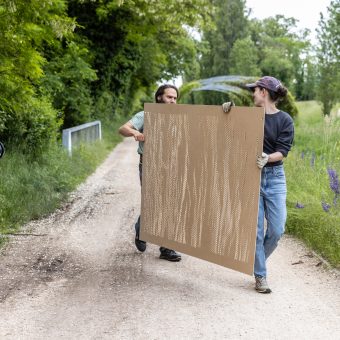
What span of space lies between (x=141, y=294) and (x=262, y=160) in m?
1.58

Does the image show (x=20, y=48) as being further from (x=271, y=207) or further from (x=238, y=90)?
(x=238, y=90)

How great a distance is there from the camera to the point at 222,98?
174ft

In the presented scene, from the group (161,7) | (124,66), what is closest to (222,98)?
(124,66)

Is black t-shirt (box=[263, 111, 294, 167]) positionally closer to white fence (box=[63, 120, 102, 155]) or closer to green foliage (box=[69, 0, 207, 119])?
white fence (box=[63, 120, 102, 155])

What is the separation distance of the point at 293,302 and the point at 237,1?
62495mm

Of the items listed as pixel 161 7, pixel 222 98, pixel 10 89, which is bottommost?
pixel 222 98

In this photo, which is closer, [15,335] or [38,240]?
[15,335]

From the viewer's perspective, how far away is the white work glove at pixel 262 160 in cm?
568

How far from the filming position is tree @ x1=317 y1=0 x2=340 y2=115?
24.5 m

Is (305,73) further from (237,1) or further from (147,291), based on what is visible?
(147,291)

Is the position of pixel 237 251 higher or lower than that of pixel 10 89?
lower

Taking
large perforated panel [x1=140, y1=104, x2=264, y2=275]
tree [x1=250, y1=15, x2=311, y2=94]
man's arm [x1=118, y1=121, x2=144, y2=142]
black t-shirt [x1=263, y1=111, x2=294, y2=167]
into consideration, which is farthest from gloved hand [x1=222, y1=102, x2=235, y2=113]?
tree [x1=250, y1=15, x2=311, y2=94]

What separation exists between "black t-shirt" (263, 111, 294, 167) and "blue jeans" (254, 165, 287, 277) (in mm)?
223

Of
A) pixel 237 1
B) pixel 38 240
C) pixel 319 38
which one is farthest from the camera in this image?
pixel 237 1
